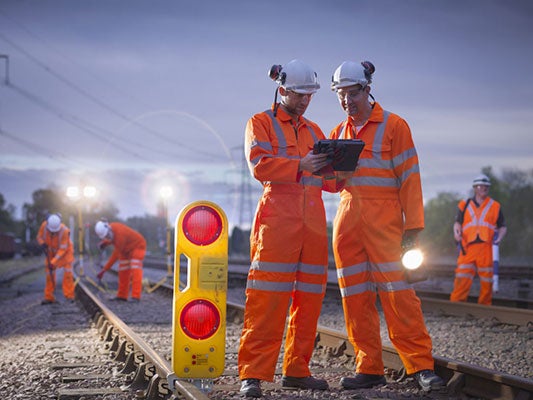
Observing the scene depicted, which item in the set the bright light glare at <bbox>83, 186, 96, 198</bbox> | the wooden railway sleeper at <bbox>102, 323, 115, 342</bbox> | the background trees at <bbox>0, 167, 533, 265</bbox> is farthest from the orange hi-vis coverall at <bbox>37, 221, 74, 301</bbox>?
the background trees at <bbox>0, 167, 533, 265</bbox>

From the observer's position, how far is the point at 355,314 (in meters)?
5.12

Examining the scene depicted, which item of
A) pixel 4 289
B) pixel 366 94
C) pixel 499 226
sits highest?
pixel 366 94

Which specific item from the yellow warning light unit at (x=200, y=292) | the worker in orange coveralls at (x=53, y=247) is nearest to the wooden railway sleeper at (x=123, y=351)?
the yellow warning light unit at (x=200, y=292)

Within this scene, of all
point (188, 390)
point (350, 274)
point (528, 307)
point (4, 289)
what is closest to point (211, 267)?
point (188, 390)

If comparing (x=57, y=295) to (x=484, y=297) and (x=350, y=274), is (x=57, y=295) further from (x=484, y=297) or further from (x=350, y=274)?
(x=350, y=274)

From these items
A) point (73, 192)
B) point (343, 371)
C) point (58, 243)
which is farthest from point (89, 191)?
point (343, 371)

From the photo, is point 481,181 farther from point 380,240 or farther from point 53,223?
point 53,223

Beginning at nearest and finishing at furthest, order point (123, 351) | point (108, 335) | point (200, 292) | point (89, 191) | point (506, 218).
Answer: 1. point (200, 292)
2. point (123, 351)
3. point (108, 335)
4. point (89, 191)
5. point (506, 218)

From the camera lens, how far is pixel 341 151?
476cm

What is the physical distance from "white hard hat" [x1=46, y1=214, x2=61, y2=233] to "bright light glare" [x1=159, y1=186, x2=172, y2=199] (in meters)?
7.75

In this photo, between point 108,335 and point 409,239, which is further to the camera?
point 108,335

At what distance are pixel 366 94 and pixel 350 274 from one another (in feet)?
3.87

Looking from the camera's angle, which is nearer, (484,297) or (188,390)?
(188,390)

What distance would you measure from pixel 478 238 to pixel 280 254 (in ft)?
23.5
